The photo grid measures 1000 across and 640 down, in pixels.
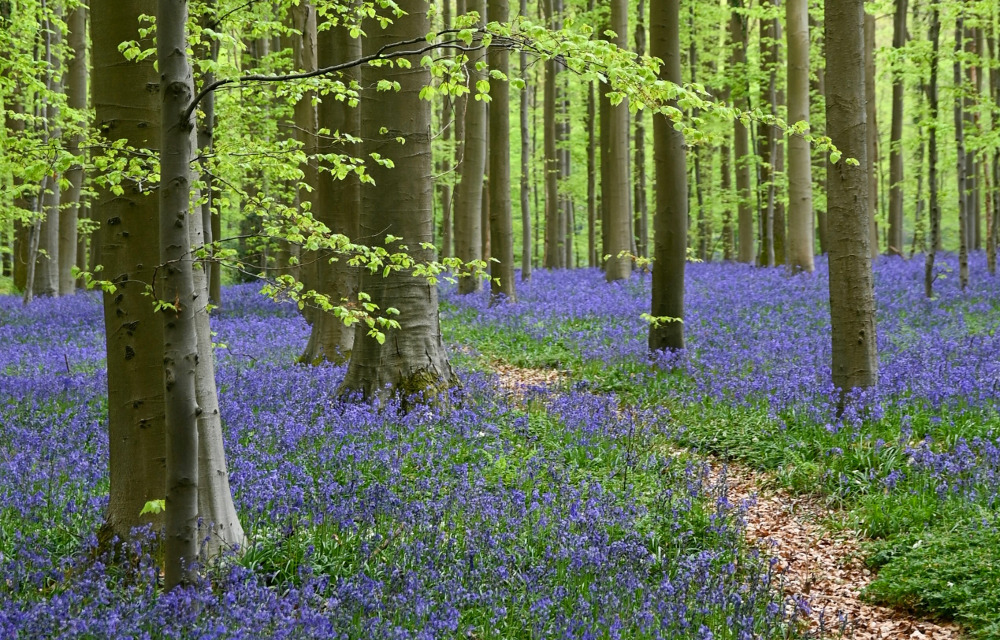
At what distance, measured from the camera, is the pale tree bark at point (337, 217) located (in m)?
10.8

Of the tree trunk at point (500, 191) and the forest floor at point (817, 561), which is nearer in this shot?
the forest floor at point (817, 561)

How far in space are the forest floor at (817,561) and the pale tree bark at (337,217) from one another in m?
5.69

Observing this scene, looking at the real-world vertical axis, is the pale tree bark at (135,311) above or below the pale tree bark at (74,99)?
below

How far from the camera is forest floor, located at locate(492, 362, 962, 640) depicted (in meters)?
4.73

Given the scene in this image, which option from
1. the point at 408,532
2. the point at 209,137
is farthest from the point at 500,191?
the point at 408,532

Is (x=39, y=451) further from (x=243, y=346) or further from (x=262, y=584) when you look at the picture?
(x=243, y=346)

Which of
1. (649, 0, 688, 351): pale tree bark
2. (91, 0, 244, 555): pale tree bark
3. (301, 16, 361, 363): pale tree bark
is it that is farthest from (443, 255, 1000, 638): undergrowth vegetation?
(91, 0, 244, 555): pale tree bark

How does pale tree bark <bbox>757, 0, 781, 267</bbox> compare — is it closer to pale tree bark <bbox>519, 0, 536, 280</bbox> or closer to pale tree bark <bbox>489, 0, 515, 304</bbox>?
pale tree bark <bbox>519, 0, 536, 280</bbox>

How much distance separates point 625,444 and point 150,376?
4510 mm

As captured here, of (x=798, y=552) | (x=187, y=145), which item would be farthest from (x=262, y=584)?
(x=798, y=552)

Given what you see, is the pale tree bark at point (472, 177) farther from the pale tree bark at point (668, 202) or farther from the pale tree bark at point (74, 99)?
the pale tree bark at point (74, 99)

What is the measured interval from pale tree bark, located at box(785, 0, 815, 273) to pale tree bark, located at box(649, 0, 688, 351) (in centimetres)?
925

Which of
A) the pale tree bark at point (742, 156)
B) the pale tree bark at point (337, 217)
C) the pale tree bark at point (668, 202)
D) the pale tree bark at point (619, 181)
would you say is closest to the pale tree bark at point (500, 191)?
the pale tree bark at point (619, 181)

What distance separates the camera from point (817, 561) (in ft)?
18.5
